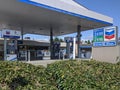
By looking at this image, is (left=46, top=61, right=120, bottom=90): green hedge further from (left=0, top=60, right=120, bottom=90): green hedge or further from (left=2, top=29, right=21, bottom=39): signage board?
(left=2, top=29, right=21, bottom=39): signage board

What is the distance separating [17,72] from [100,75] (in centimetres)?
302

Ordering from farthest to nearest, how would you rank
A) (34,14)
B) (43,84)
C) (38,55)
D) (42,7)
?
(38,55), (34,14), (42,7), (43,84)

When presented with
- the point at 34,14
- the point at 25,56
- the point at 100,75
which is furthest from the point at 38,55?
the point at 100,75

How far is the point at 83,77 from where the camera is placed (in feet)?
24.0

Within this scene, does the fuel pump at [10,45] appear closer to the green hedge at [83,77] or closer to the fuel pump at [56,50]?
the green hedge at [83,77]

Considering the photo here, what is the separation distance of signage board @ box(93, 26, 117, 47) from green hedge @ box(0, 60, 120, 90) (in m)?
4.56

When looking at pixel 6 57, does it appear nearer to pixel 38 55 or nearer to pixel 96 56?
pixel 96 56

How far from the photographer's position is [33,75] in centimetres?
699

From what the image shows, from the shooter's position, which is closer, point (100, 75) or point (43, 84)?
point (43, 84)

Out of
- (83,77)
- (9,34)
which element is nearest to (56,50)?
(9,34)

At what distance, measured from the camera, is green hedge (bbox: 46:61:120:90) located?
22.2 feet

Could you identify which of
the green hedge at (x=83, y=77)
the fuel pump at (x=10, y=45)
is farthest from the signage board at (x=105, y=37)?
the fuel pump at (x=10, y=45)

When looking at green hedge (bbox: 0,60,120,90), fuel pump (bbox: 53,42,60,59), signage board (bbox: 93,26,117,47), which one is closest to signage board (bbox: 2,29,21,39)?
signage board (bbox: 93,26,117,47)

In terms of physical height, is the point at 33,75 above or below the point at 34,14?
below
